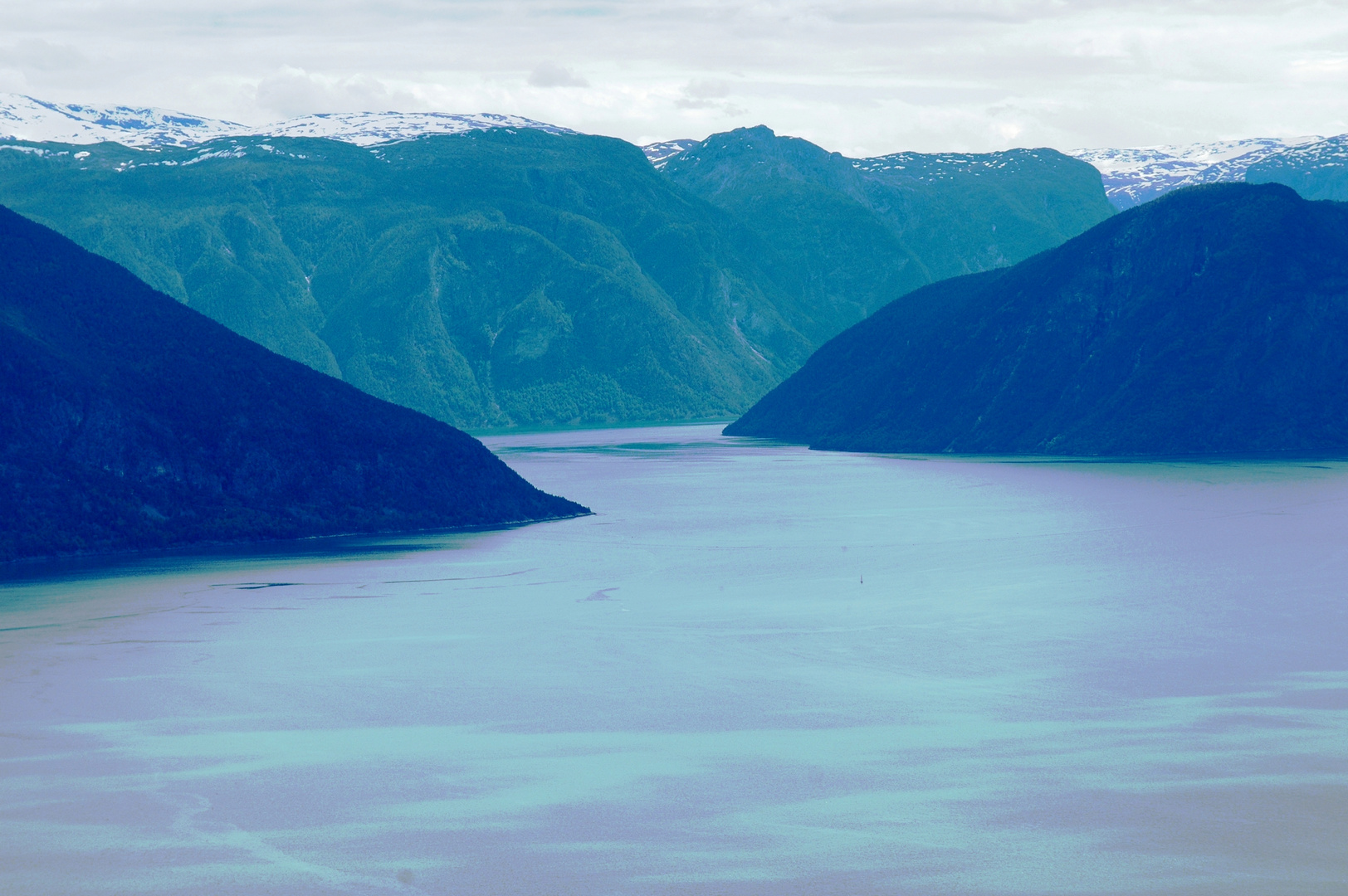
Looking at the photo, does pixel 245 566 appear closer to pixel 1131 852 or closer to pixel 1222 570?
pixel 1222 570

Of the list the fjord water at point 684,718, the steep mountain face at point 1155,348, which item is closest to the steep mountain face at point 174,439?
the fjord water at point 684,718

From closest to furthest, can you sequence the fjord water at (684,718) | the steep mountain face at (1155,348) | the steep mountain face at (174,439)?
1. the fjord water at (684,718)
2. the steep mountain face at (174,439)
3. the steep mountain face at (1155,348)

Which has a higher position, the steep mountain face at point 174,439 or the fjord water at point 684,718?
the steep mountain face at point 174,439

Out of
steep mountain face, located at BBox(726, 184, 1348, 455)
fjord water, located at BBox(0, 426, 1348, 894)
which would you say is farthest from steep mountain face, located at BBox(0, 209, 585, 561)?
steep mountain face, located at BBox(726, 184, 1348, 455)

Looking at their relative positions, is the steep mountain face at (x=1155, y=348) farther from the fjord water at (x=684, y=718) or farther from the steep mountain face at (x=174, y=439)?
the steep mountain face at (x=174, y=439)

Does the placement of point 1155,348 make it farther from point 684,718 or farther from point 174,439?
point 684,718

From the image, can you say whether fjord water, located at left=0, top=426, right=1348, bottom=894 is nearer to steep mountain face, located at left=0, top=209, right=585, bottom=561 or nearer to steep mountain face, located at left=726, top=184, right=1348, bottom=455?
steep mountain face, located at left=0, top=209, right=585, bottom=561

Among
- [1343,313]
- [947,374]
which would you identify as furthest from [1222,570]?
[947,374]
